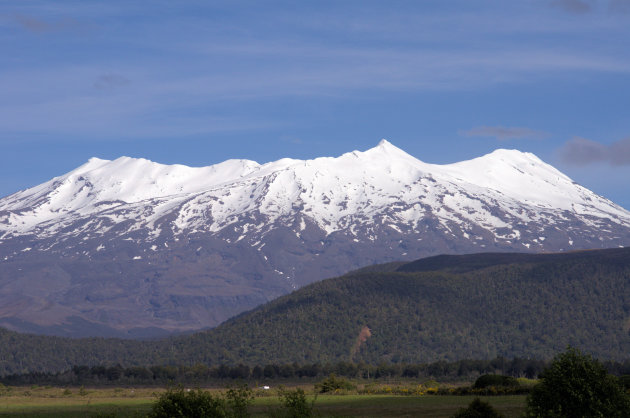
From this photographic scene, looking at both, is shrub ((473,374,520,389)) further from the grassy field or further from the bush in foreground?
the bush in foreground

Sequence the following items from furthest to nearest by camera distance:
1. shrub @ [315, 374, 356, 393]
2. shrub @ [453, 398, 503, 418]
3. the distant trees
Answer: shrub @ [315, 374, 356, 393]
shrub @ [453, 398, 503, 418]
the distant trees

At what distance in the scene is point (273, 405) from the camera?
124625 mm

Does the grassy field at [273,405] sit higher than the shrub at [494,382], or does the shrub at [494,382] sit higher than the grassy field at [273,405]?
the shrub at [494,382]

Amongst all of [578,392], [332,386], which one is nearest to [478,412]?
[578,392]

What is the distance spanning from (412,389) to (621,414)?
95.2 meters

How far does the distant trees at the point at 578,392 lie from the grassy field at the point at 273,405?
103ft

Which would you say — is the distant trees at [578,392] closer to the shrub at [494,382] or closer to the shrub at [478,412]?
the shrub at [478,412]

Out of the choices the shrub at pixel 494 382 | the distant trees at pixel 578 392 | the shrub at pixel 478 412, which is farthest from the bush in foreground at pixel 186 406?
the shrub at pixel 494 382

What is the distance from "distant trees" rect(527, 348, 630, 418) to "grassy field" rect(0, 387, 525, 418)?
31.5 metres

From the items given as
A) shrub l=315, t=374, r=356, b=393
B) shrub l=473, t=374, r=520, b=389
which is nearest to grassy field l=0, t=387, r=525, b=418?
shrub l=473, t=374, r=520, b=389

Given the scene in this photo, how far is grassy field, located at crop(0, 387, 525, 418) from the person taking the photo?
11031cm

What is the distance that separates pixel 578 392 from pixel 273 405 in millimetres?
65326

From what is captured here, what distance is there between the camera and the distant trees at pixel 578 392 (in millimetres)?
64625

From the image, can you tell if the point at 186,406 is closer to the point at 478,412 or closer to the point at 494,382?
the point at 478,412
